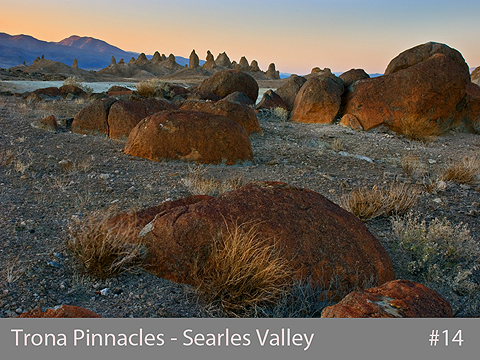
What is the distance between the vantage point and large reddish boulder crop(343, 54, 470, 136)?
8.98 metres

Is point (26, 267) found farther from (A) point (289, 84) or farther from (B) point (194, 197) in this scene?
(A) point (289, 84)

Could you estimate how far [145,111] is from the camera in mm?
7133

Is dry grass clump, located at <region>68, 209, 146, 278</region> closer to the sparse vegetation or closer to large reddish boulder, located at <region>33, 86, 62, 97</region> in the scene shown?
the sparse vegetation

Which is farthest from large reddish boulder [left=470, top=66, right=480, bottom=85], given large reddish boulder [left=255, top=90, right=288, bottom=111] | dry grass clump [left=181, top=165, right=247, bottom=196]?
dry grass clump [left=181, top=165, right=247, bottom=196]

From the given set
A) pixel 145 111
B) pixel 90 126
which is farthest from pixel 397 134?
pixel 90 126

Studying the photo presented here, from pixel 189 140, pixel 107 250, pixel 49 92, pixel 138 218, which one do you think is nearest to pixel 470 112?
pixel 189 140

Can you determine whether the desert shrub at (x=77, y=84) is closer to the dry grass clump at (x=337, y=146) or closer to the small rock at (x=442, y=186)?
the dry grass clump at (x=337, y=146)

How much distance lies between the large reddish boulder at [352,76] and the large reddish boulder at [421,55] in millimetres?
766

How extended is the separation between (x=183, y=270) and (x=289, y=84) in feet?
34.1

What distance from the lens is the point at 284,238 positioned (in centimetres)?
266

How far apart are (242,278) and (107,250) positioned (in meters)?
0.94

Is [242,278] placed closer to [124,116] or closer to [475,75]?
[124,116]

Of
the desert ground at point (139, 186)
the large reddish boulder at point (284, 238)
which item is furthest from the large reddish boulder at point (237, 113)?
the large reddish boulder at point (284, 238)

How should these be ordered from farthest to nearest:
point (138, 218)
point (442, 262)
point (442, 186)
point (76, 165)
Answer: point (76, 165), point (442, 186), point (442, 262), point (138, 218)
